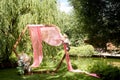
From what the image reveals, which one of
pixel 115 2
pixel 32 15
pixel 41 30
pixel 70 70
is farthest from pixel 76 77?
pixel 32 15

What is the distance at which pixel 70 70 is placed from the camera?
1634cm

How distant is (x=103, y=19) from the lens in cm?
1123

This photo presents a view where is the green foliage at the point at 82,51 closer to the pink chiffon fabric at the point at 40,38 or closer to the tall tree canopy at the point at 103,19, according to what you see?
the pink chiffon fabric at the point at 40,38

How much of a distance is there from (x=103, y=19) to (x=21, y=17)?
28.5 feet

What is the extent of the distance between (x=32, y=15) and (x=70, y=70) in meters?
5.06

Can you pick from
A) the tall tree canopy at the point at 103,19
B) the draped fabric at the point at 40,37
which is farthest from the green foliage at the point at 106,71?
the draped fabric at the point at 40,37

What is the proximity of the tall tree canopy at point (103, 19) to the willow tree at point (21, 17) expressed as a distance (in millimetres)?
7691

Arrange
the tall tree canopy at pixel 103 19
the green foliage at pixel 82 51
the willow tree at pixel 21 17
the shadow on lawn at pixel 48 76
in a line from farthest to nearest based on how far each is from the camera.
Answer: the green foliage at pixel 82 51 → the willow tree at pixel 21 17 → the shadow on lawn at pixel 48 76 → the tall tree canopy at pixel 103 19

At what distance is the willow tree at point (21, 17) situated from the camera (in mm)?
18297

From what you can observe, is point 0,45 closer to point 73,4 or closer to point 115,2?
point 73,4

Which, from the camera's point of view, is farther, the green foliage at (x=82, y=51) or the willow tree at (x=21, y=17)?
the green foliage at (x=82, y=51)

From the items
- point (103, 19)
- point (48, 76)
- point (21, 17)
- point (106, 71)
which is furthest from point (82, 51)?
point (103, 19)

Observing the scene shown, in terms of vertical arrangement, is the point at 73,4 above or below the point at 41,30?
above

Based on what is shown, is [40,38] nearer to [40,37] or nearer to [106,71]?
[40,37]
